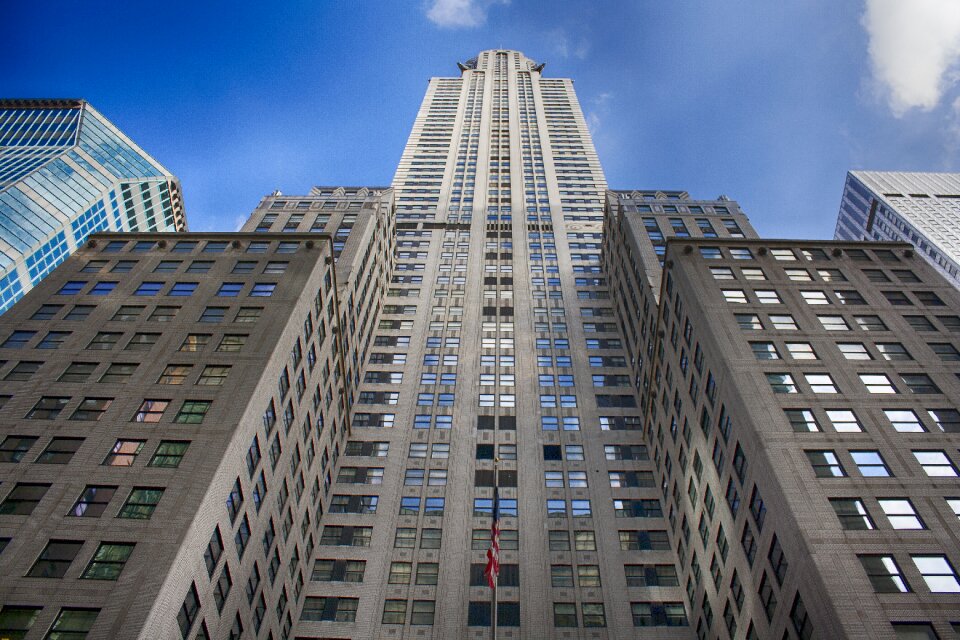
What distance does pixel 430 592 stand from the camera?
4625cm

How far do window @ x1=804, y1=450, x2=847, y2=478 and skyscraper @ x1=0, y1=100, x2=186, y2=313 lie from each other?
307ft

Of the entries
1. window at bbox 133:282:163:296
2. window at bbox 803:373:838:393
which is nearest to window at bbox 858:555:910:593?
window at bbox 803:373:838:393

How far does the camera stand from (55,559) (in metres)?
28.7

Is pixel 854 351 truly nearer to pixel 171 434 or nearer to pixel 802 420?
pixel 802 420

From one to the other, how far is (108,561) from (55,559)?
93.4 inches

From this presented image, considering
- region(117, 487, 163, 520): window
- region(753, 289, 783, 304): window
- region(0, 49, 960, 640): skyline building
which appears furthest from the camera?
region(753, 289, 783, 304): window

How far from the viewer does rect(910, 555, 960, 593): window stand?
91.1ft

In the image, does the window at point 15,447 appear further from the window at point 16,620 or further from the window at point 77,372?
the window at point 16,620

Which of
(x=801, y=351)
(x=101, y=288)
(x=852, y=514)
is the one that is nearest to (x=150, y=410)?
(x=101, y=288)

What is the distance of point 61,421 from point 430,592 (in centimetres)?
2665

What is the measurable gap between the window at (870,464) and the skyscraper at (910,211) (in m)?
109

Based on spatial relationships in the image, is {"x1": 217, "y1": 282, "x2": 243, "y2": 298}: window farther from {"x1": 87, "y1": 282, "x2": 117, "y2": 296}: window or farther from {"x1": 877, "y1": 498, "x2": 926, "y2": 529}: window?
{"x1": 877, "y1": 498, "x2": 926, "y2": 529}: window

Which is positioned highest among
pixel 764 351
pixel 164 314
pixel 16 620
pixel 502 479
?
pixel 164 314

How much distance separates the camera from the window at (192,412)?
35.5 meters
